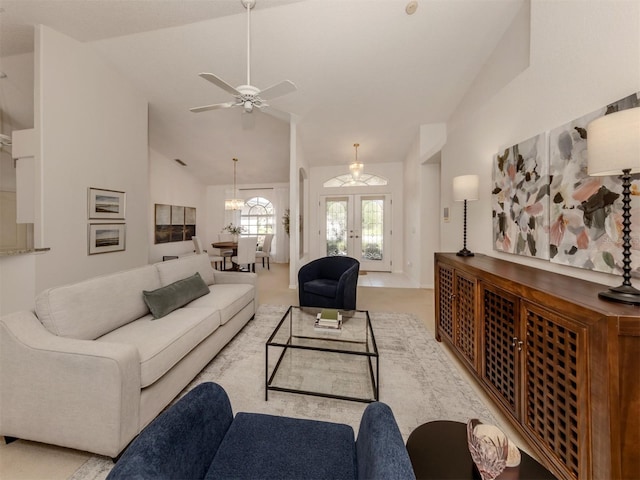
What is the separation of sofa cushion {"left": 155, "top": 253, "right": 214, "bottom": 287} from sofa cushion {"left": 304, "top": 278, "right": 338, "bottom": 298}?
1258 millimetres

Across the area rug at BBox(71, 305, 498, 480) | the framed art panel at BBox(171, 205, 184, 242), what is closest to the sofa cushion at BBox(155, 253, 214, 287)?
the area rug at BBox(71, 305, 498, 480)

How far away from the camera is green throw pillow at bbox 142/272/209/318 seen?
2115mm

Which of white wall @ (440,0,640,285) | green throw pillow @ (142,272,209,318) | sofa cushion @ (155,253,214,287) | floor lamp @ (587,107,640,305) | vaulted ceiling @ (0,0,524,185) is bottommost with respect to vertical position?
green throw pillow @ (142,272,209,318)

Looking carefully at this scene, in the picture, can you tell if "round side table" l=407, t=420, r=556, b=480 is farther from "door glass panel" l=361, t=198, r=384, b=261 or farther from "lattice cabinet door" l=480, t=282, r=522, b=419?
"door glass panel" l=361, t=198, r=384, b=261

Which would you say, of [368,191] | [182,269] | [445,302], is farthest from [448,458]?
[368,191]

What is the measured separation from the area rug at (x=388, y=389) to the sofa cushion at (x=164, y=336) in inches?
15.2

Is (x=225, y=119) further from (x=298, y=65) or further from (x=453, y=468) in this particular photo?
(x=453, y=468)

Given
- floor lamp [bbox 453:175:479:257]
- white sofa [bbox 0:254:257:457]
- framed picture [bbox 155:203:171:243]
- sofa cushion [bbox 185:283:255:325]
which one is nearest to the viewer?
white sofa [bbox 0:254:257:457]

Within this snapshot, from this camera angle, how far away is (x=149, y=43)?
3.21 meters

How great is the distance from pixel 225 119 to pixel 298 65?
2280mm

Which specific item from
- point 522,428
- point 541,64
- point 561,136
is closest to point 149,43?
point 541,64

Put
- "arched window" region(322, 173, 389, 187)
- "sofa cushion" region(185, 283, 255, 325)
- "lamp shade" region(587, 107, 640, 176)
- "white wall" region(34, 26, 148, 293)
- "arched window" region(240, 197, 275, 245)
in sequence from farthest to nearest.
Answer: "arched window" region(240, 197, 275, 245) < "arched window" region(322, 173, 389, 187) < "white wall" region(34, 26, 148, 293) < "sofa cushion" region(185, 283, 255, 325) < "lamp shade" region(587, 107, 640, 176)

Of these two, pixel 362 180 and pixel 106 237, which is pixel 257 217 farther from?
pixel 106 237

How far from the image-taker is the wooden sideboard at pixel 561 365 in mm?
914
